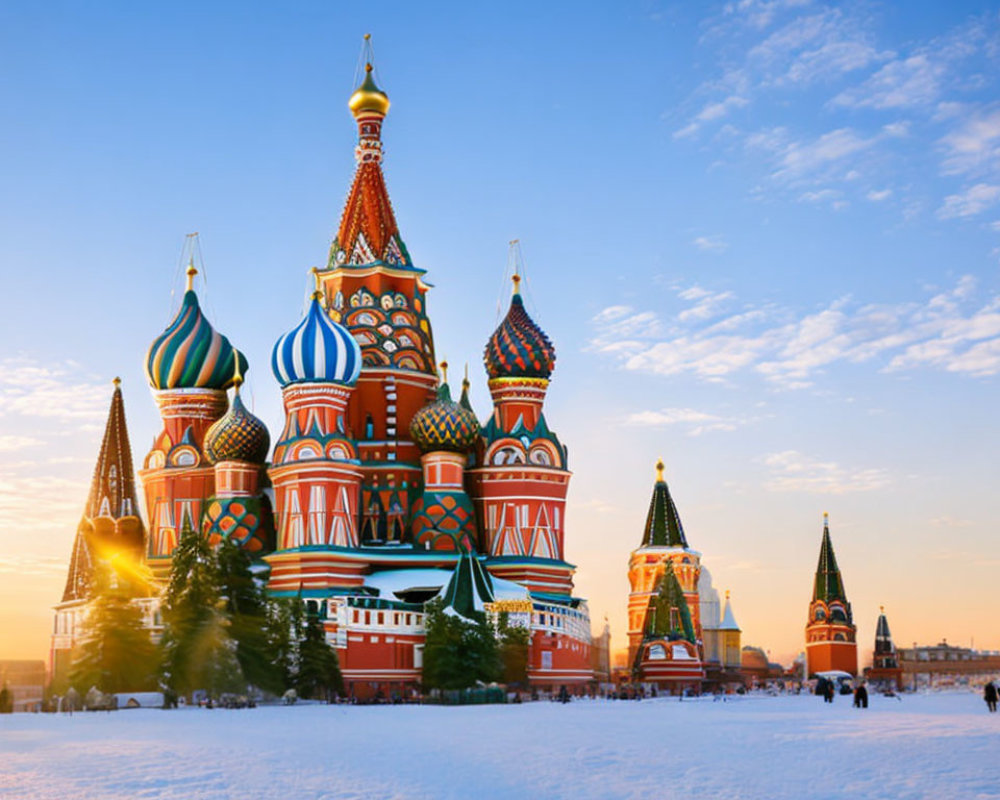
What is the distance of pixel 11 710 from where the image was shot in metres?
39.7

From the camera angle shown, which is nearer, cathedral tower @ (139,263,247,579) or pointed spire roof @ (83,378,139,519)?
cathedral tower @ (139,263,247,579)

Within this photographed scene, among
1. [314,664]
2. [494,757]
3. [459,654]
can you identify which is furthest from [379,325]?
[494,757]

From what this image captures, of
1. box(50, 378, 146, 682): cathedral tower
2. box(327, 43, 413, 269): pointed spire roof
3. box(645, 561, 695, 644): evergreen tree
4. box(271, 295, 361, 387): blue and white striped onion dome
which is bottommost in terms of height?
box(645, 561, 695, 644): evergreen tree

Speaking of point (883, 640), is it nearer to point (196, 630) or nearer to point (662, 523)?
point (662, 523)

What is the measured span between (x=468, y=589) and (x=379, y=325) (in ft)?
46.9

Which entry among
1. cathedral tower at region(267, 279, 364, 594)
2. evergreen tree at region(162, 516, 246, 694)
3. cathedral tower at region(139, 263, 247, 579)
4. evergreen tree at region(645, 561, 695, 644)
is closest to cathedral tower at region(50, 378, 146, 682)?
cathedral tower at region(139, 263, 247, 579)

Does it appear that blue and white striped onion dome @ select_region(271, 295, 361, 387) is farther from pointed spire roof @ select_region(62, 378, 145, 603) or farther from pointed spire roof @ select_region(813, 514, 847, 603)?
pointed spire roof @ select_region(813, 514, 847, 603)

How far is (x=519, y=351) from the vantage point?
59812mm

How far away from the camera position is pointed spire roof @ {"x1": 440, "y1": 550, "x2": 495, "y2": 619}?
5031 centimetres

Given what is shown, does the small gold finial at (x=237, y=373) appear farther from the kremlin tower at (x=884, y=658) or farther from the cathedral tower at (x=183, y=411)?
the kremlin tower at (x=884, y=658)

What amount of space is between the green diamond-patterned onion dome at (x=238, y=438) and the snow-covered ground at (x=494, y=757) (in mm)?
25777

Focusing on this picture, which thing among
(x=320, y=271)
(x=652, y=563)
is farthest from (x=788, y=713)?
(x=652, y=563)

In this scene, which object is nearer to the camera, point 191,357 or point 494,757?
point 494,757

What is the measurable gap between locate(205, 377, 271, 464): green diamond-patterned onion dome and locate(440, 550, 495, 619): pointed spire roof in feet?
37.2
